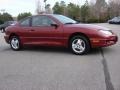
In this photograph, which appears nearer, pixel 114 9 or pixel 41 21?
pixel 41 21

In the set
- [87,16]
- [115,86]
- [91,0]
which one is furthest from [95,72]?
[91,0]

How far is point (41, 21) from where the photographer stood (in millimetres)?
11594

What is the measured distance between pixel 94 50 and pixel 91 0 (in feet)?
286

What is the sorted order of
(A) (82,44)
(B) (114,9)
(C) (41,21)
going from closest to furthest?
(A) (82,44), (C) (41,21), (B) (114,9)

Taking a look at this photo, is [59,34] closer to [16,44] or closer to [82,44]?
[82,44]

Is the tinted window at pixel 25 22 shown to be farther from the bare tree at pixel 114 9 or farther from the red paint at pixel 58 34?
the bare tree at pixel 114 9

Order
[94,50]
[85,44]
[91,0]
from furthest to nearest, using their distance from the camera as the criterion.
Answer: [91,0] → [94,50] → [85,44]

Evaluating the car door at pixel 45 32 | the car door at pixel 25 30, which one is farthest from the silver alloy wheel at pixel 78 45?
the car door at pixel 25 30

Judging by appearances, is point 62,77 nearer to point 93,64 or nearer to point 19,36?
point 93,64

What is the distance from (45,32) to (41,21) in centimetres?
56

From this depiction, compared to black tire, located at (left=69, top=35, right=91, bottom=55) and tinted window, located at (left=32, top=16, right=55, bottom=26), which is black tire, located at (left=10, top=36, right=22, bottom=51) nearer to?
tinted window, located at (left=32, top=16, right=55, bottom=26)

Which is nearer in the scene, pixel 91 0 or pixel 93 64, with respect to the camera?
pixel 93 64

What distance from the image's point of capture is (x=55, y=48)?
12.3m

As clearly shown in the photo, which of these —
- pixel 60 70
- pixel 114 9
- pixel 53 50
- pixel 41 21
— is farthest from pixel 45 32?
pixel 114 9
